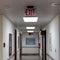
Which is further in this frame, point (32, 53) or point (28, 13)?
point (32, 53)

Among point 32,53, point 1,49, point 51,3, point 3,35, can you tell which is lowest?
point 32,53

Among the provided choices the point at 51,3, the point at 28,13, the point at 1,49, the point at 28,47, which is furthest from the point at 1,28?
the point at 28,47

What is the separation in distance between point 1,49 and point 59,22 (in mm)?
2684

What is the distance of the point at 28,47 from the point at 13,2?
18.6m

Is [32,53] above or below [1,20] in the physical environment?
below

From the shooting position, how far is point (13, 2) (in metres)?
5.13

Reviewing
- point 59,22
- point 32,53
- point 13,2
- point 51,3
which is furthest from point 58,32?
point 32,53

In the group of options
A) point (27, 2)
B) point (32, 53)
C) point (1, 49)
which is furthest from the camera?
point (32, 53)

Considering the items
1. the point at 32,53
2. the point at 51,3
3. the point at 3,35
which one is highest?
the point at 51,3

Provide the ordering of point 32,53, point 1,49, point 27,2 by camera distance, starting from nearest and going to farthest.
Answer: point 27,2, point 1,49, point 32,53

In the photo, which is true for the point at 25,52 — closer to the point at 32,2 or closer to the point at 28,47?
the point at 28,47

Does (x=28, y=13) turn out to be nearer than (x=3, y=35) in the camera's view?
Yes

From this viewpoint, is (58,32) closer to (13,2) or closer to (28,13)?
(28,13)

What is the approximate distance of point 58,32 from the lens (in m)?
7.25
